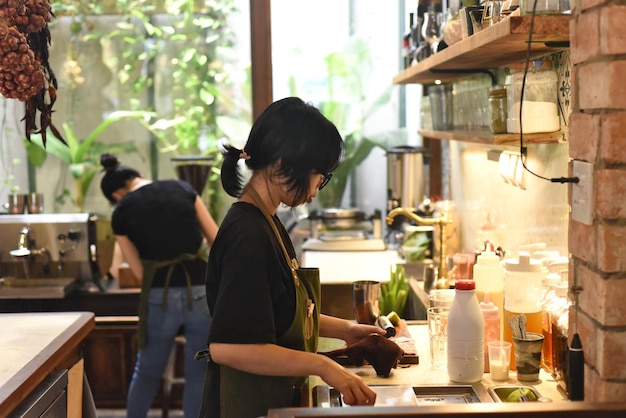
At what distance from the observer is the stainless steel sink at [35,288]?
16.2 ft

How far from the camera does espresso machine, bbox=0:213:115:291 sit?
4.95 meters

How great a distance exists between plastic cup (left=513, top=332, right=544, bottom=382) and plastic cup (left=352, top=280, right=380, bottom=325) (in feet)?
2.59

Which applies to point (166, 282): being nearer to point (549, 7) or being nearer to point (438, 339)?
point (438, 339)

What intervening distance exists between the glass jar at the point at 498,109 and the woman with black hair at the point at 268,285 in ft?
2.02

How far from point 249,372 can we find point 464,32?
1.35 metres

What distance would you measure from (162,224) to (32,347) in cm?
167


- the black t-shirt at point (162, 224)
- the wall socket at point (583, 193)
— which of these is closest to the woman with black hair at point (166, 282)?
the black t-shirt at point (162, 224)

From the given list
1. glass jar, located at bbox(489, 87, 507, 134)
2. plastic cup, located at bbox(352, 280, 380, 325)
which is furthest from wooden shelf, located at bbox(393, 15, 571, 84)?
plastic cup, located at bbox(352, 280, 380, 325)

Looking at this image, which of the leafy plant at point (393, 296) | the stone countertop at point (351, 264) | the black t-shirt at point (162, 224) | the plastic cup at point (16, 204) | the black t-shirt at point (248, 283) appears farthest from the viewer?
the plastic cup at point (16, 204)

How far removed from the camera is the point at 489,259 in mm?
2529

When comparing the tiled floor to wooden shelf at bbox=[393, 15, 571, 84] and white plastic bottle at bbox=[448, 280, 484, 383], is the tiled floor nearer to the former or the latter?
wooden shelf at bbox=[393, 15, 571, 84]

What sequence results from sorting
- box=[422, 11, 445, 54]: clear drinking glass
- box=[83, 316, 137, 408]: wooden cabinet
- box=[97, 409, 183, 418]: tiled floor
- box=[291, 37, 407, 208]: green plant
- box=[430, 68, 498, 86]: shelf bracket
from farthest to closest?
box=[291, 37, 407, 208]: green plant, box=[97, 409, 183, 418]: tiled floor, box=[83, 316, 137, 408]: wooden cabinet, box=[422, 11, 445, 54]: clear drinking glass, box=[430, 68, 498, 86]: shelf bracket

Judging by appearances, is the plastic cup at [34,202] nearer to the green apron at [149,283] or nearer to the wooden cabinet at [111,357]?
the wooden cabinet at [111,357]

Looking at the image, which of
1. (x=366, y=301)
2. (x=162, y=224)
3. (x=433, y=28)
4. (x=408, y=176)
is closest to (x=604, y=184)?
(x=366, y=301)
